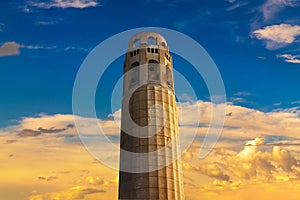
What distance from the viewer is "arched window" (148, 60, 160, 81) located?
178ft

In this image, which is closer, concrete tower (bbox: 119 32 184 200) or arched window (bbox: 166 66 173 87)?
concrete tower (bbox: 119 32 184 200)

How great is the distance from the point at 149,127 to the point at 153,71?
11.1 m

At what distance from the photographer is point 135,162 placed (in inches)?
1850

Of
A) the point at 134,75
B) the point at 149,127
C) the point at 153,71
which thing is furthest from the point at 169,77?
the point at 149,127

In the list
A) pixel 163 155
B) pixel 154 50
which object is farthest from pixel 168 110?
pixel 154 50

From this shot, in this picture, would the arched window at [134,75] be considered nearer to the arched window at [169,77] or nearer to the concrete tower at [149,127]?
the concrete tower at [149,127]

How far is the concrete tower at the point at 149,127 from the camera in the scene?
150 ft

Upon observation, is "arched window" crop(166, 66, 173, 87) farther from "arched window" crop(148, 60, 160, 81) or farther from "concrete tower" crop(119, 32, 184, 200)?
"arched window" crop(148, 60, 160, 81)

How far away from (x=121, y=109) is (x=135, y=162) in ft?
37.9

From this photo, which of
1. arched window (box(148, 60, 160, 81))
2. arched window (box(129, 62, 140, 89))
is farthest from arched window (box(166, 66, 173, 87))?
arched window (box(129, 62, 140, 89))

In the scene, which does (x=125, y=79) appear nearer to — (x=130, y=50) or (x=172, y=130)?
(x=130, y=50)

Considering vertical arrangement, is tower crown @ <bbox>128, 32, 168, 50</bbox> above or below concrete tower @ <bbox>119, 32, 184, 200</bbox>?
above

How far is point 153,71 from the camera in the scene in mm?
54938

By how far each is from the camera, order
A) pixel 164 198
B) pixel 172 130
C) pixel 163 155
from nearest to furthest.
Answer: pixel 164 198 → pixel 163 155 → pixel 172 130
